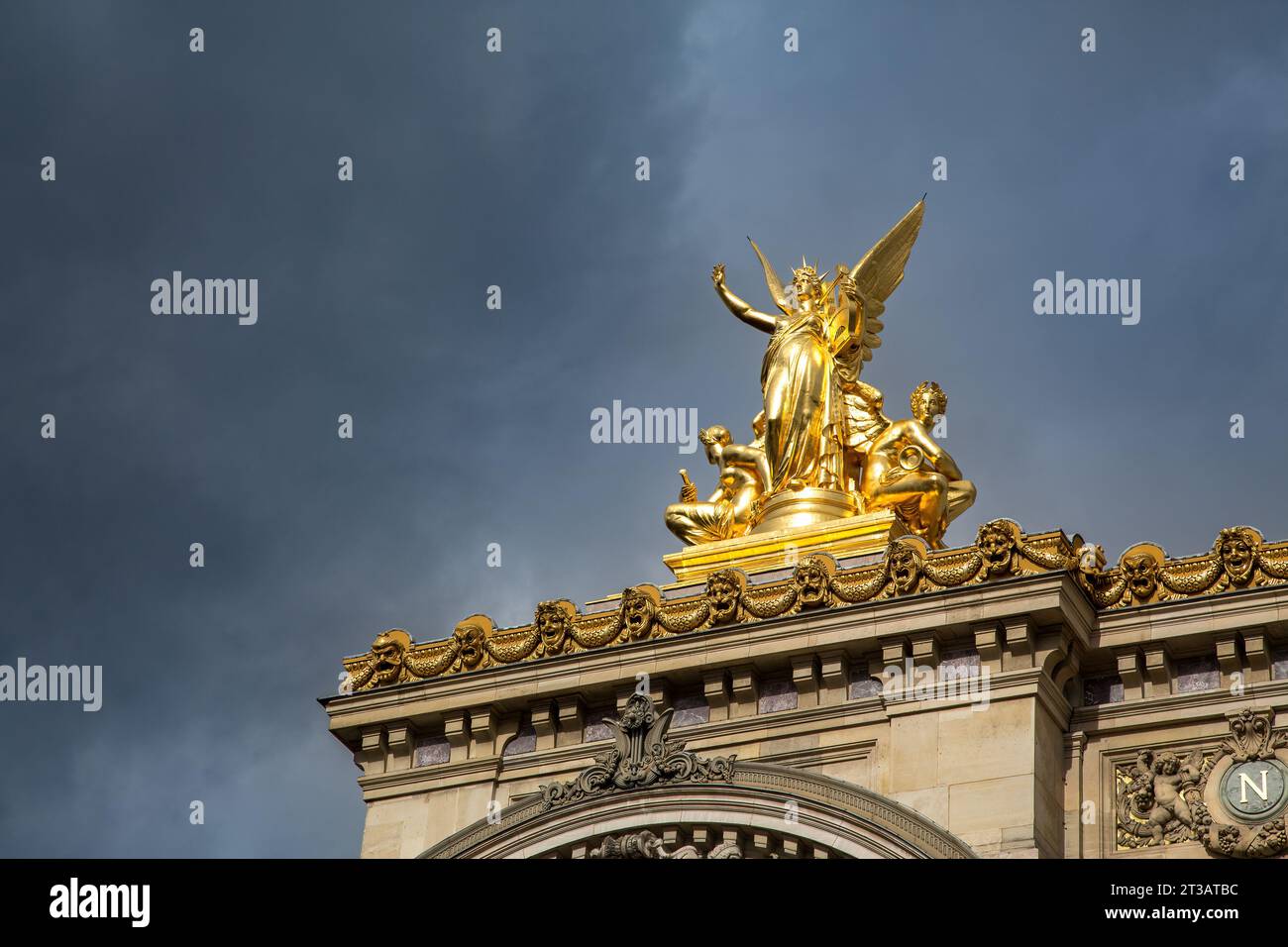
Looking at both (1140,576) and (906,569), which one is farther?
(906,569)

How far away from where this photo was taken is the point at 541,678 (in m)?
34.4

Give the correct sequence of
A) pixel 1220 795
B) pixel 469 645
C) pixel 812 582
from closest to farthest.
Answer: pixel 1220 795 → pixel 812 582 → pixel 469 645

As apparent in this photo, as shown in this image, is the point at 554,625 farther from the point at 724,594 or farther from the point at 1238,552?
the point at 1238,552

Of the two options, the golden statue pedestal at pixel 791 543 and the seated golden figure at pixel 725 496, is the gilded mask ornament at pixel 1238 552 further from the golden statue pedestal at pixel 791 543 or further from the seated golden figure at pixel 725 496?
the seated golden figure at pixel 725 496

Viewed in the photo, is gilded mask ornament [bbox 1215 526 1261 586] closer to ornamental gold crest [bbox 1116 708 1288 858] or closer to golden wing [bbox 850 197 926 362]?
ornamental gold crest [bbox 1116 708 1288 858]

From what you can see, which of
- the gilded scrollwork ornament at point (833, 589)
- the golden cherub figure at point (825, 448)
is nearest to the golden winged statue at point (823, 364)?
the golden cherub figure at point (825, 448)

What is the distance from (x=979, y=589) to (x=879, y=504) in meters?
3.91

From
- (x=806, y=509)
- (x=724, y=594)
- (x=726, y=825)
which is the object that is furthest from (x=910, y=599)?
(x=806, y=509)

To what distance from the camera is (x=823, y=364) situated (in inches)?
1459

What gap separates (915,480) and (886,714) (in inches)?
162

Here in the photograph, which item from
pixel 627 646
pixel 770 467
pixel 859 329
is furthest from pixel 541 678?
pixel 859 329
